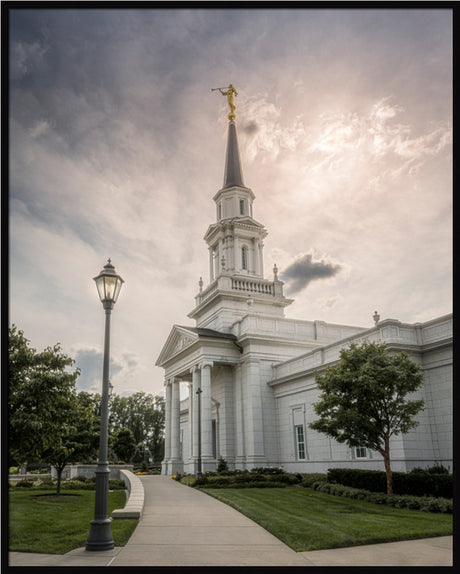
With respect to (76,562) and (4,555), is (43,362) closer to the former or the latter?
(76,562)

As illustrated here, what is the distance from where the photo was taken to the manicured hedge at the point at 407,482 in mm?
17078

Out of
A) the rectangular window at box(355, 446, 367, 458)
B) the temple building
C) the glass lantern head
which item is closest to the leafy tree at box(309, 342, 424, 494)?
the temple building

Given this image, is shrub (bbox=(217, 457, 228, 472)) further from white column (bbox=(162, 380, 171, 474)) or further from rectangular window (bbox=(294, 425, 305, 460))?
white column (bbox=(162, 380, 171, 474))

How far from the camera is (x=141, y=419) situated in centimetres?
7844

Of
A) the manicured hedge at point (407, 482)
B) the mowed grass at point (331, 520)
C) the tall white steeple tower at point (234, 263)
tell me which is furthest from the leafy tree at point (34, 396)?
the tall white steeple tower at point (234, 263)

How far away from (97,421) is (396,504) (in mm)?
21076

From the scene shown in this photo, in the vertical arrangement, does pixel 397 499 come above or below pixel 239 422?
above

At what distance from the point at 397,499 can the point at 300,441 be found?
14320 millimetres

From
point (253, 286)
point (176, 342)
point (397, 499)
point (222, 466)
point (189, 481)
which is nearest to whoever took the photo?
point (397, 499)

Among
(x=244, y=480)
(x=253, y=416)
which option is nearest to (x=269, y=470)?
(x=244, y=480)

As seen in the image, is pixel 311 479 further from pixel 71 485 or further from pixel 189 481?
pixel 71 485

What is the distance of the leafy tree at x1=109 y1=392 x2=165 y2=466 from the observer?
77.6 m

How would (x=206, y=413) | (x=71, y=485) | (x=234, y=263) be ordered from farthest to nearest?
(x=234, y=263)
(x=206, y=413)
(x=71, y=485)
